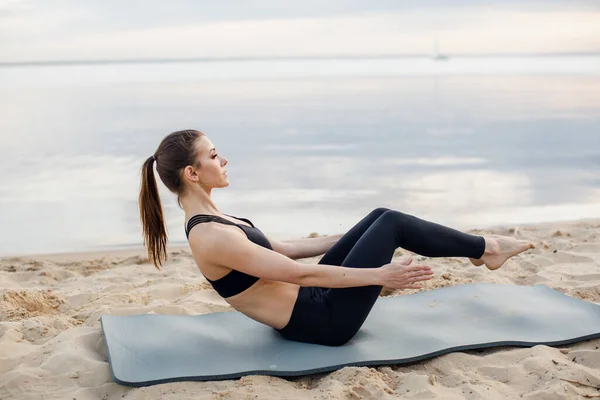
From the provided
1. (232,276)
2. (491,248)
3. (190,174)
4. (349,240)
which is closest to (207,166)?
(190,174)

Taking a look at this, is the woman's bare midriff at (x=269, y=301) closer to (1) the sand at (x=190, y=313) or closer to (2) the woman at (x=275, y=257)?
(2) the woman at (x=275, y=257)

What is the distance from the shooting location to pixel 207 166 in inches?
122

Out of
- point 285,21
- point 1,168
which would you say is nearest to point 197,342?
point 1,168

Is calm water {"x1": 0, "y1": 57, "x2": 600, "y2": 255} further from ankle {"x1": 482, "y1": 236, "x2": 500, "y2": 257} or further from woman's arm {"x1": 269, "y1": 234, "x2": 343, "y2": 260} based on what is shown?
ankle {"x1": 482, "y1": 236, "x2": 500, "y2": 257}

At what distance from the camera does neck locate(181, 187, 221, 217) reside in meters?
3.11

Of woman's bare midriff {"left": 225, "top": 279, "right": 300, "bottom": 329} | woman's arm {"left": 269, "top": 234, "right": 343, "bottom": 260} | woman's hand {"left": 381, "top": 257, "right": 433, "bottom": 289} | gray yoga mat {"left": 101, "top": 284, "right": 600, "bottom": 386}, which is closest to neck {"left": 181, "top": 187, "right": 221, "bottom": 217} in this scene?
woman's bare midriff {"left": 225, "top": 279, "right": 300, "bottom": 329}

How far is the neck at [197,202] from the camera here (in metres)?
3.11

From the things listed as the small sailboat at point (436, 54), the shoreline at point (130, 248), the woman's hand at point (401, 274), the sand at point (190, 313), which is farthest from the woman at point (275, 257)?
the small sailboat at point (436, 54)

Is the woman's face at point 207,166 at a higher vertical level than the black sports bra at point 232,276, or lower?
higher

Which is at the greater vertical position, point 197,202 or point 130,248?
point 197,202

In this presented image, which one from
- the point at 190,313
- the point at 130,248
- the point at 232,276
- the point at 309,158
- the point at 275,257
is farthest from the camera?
the point at 309,158

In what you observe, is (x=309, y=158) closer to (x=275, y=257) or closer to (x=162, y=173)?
(x=162, y=173)

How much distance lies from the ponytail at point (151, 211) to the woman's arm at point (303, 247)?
22.2 inches

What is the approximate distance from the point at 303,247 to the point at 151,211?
756 mm
